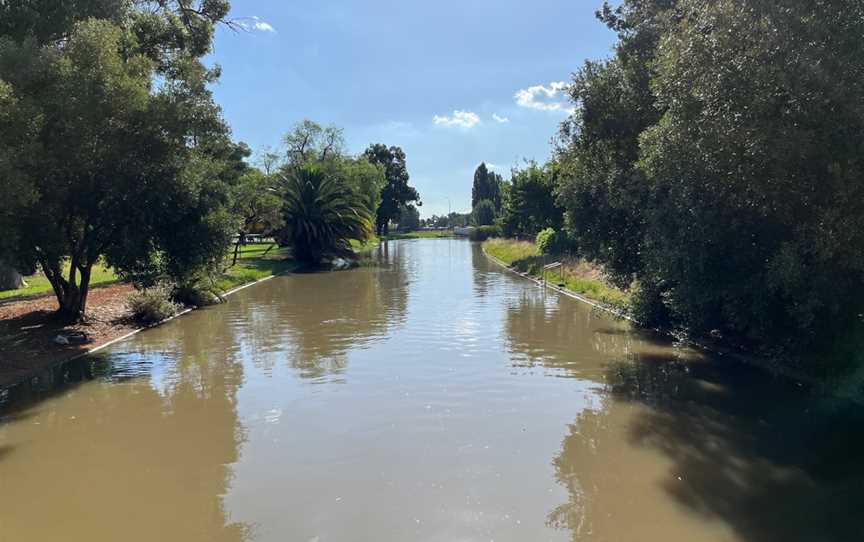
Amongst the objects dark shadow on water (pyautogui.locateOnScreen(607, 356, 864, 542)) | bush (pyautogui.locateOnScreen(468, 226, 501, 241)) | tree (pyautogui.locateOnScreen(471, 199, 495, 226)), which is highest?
tree (pyautogui.locateOnScreen(471, 199, 495, 226))

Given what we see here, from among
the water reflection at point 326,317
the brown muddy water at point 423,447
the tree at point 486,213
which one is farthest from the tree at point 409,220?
the brown muddy water at point 423,447

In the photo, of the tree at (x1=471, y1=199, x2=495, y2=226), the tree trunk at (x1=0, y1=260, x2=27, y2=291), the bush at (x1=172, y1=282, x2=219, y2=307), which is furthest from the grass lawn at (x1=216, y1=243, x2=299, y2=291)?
the tree at (x1=471, y1=199, x2=495, y2=226)

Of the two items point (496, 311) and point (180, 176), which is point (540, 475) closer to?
point (180, 176)

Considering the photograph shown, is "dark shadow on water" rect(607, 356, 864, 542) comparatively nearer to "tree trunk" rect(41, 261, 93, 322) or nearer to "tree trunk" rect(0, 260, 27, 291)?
"tree trunk" rect(41, 261, 93, 322)

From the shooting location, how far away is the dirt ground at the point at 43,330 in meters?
11.7

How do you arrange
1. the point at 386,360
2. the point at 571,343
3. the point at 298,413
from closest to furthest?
the point at 298,413, the point at 386,360, the point at 571,343

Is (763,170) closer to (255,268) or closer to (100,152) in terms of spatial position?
(100,152)

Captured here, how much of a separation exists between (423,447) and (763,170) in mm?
5925

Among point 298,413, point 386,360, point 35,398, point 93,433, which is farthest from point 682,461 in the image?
point 35,398

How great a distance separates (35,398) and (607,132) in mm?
12767

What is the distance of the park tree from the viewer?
10.9 metres

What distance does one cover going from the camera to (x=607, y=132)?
13891 millimetres

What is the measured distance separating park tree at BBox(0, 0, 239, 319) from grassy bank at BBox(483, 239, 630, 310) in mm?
11264

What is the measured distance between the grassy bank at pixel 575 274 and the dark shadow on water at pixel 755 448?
5.88m
